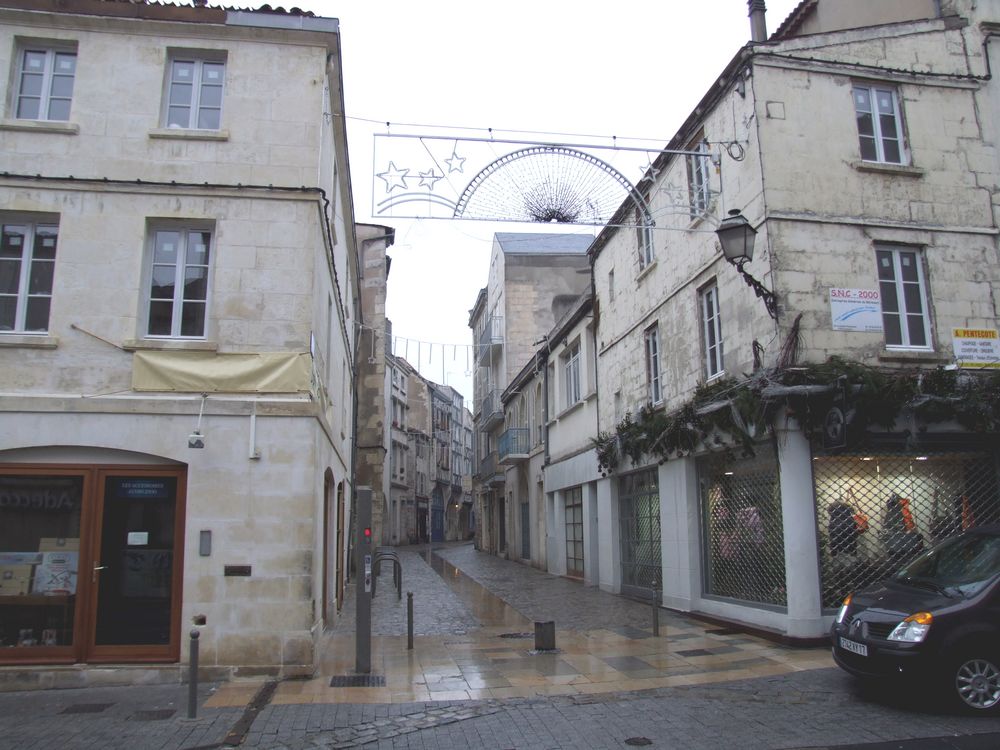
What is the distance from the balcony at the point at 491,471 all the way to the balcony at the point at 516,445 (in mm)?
4339

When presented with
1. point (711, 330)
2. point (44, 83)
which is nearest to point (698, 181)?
point (711, 330)

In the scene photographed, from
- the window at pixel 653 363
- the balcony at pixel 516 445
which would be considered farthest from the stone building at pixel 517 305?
the window at pixel 653 363

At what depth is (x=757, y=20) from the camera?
44.8 feet

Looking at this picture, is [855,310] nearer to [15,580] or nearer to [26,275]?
[26,275]

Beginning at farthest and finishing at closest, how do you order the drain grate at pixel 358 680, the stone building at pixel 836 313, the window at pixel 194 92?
the stone building at pixel 836 313 → the window at pixel 194 92 → the drain grate at pixel 358 680

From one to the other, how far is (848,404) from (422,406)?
48251 millimetres

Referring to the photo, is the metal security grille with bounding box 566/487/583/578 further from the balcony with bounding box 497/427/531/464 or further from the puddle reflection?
the balcony with bounding box 497/427/531/464

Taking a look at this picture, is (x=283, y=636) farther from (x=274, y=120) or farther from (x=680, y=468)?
(x=680, y=468)

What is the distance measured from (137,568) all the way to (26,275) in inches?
147

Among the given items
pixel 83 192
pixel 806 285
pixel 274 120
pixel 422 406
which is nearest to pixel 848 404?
pixel 806 285

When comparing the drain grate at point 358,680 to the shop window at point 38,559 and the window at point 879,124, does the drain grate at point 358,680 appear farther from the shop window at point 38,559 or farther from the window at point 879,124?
the window at point 879,124

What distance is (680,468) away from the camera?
13.8 metres

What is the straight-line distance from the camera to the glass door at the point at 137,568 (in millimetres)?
8867

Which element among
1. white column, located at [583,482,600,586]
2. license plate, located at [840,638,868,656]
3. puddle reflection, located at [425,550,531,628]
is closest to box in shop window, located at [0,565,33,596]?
puddle reflection, located at [425,550,531,628]
